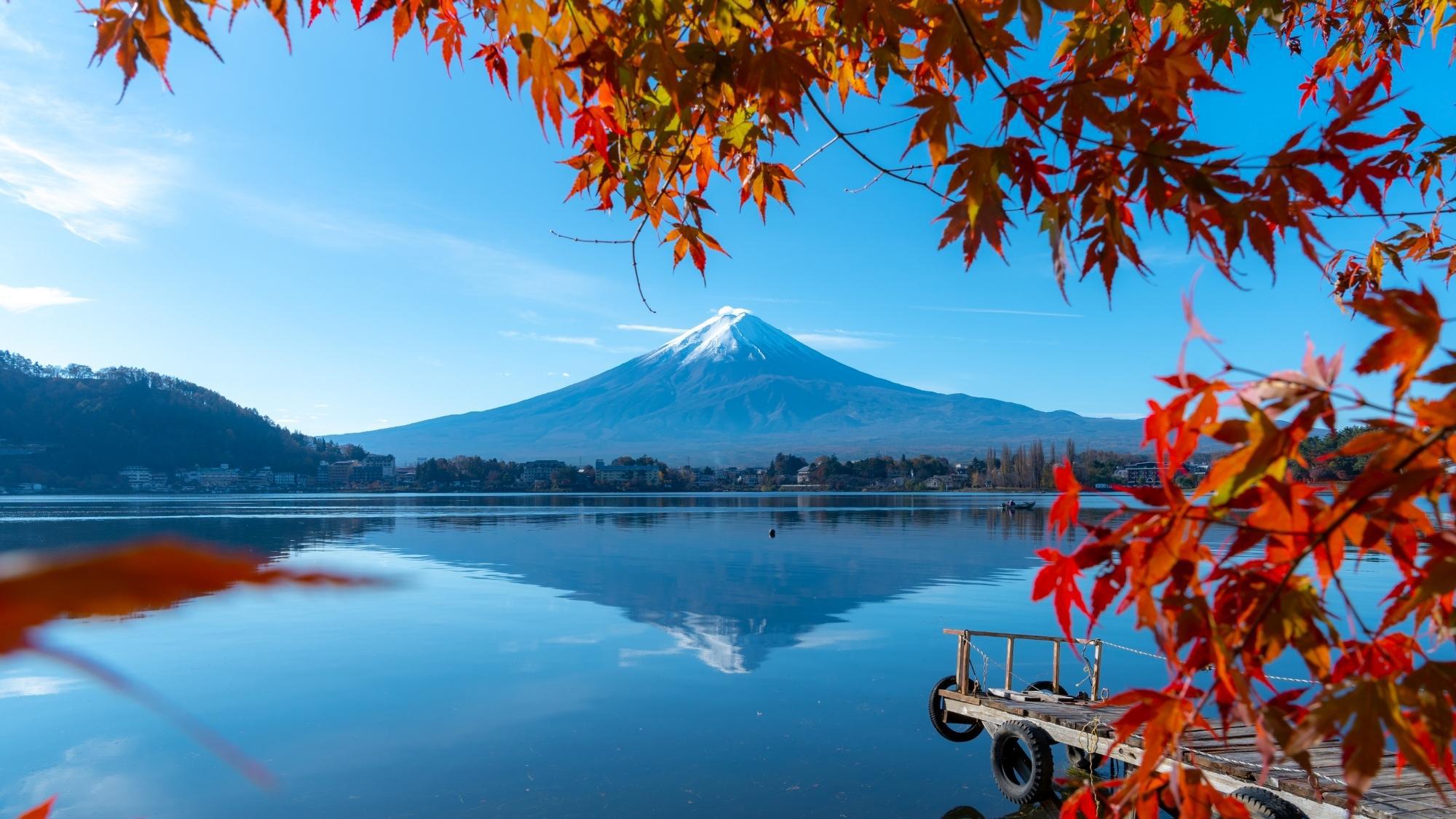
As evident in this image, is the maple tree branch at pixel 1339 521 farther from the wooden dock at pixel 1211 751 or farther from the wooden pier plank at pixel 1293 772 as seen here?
the wooden pier plank at pixel 1293 772

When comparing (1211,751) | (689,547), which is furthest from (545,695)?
(689,547)

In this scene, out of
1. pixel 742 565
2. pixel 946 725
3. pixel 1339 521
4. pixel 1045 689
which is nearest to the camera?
pixel 1339 521

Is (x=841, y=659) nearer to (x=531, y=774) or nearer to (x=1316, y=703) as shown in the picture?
(x=531, y=774)

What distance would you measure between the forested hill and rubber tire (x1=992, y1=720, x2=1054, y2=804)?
110493 millimetres

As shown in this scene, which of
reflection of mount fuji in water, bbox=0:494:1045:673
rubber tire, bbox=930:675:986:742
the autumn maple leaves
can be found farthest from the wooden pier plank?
reflection of mount fuji in water, bbox=0:494:1045:673

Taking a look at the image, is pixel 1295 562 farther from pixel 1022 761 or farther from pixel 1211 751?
pixel 1022 761

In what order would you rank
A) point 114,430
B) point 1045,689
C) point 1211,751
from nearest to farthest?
point 1211,751 → point 1045,689 → point 114,430

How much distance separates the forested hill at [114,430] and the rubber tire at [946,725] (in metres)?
109

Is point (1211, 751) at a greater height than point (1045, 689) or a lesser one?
greater

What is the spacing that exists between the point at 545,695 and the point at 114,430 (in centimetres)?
11346

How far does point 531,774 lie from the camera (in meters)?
11.5

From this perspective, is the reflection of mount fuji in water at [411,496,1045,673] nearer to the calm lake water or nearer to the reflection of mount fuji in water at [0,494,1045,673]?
the reflection of mount fuji in water at [0,494,1045,673]

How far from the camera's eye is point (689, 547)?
140 feet

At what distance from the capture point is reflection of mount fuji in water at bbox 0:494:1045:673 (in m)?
24.5
